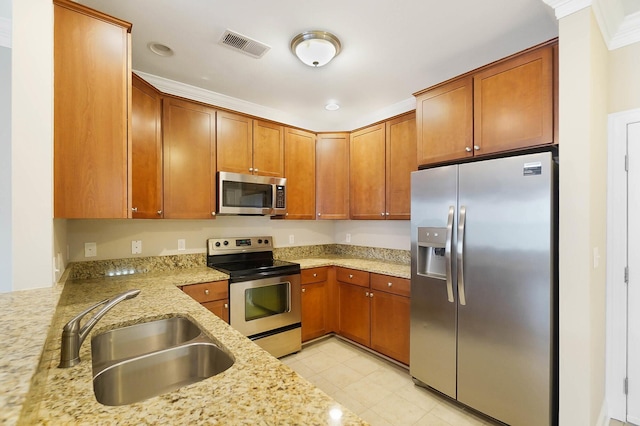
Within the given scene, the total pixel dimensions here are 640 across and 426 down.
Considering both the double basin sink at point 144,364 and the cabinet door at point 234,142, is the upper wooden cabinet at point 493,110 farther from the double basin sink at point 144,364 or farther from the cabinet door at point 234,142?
the double basin sink at point 144,364

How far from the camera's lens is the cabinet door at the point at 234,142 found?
2.79 meters

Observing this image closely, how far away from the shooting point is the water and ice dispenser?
85.4 inches

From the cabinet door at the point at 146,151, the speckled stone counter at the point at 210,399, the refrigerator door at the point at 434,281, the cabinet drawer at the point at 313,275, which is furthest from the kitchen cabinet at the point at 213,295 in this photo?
the refrigerator door at the point at 434,281

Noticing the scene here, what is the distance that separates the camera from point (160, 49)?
7.27ft

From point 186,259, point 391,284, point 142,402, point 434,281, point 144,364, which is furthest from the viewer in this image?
point 186,259

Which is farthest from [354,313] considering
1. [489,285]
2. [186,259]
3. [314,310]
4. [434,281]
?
[186,259]

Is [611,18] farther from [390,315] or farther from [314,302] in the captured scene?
[314,302]

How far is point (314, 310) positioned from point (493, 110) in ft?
8.10

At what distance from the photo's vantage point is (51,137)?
1.29 metres

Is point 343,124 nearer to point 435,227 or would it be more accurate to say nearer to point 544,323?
point 435,227

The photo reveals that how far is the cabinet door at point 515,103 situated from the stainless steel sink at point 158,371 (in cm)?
212

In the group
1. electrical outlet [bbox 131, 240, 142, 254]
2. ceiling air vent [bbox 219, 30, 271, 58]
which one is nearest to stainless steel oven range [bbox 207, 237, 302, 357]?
electrical outlet [bbox 131, 240, 142, 254]

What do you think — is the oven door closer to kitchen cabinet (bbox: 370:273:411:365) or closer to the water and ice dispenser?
kitchen cabinet (bbox: 370:273:411:365)

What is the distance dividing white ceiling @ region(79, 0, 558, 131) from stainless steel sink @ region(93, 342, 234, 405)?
190cm
